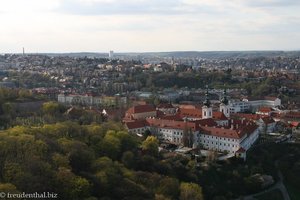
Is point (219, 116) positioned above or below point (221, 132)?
above

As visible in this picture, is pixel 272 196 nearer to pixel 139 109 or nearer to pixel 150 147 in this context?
pixel 150 147

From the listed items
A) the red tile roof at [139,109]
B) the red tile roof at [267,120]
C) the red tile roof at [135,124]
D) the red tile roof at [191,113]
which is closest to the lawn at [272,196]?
the red tile roof at [135,124]

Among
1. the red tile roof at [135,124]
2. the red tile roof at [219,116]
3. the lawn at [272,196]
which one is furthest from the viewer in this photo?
the red tile roof at [219,116]

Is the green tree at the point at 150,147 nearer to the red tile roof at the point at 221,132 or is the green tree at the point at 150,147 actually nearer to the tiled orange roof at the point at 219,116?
the red tile roof at the point at 221,132

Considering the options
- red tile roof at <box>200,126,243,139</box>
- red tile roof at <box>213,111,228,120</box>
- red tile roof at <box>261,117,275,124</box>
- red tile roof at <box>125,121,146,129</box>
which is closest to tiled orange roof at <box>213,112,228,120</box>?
red tile roof at <box>213,111,228,120</box>

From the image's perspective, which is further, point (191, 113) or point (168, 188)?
point (191, 113)

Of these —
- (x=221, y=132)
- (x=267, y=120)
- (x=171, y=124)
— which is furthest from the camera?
(x=267, y=120)

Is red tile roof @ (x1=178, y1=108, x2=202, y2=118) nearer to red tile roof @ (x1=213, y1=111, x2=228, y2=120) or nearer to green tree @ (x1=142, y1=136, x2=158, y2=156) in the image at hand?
red tile roof @ (x1=213, y1=111, x2=228, y2=120)

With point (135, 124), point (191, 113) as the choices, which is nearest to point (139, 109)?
point (191, 113)

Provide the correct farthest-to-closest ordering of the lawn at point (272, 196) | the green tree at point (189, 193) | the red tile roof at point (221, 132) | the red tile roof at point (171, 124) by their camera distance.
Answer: the red tile roof at point (171, 124) < the red tile roof at point (221, 132) < the lawn at point (272, 196) < the green tree at point (189, 193)

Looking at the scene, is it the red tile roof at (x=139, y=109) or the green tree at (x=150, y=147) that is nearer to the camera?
the green tree at (x=150, y=147)

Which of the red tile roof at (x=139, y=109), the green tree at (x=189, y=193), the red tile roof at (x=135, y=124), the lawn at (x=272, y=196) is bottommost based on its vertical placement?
the lawn at (x=272, y=196)
